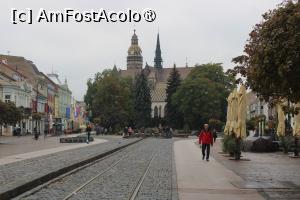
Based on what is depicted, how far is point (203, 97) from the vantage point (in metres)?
112

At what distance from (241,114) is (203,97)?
81073 millimetres

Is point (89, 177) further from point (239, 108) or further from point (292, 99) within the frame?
point (239, 108)

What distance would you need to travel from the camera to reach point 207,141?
2972 centimetres

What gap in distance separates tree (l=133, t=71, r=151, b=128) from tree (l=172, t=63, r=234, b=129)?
54.3 feet

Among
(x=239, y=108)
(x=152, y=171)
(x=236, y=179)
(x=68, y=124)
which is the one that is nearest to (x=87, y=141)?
(x=239, y=108)

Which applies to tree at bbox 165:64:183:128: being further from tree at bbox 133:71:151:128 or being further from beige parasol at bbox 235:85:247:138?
beige parasol at bbox 235:85:247:138

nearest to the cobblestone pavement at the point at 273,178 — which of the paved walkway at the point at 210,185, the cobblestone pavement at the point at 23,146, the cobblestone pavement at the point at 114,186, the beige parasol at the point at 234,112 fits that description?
the paved walkway at the point at 210,185

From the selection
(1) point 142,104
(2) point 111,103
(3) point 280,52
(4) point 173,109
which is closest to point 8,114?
(3) point 280,52

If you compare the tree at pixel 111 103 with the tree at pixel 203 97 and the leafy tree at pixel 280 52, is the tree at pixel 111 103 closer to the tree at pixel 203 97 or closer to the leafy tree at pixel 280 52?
the tree at pixel 203 97

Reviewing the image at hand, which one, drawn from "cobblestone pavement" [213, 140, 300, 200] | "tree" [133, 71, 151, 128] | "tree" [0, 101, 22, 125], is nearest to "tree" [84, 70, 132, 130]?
"tree" [133, 71, 151, 128]

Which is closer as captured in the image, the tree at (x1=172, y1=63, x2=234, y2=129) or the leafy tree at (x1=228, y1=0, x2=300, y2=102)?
the leafy tree at (x1=228, y1=0, x2=300, y2=102)

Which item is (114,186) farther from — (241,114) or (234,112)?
(234,112)

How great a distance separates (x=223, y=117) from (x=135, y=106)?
2536 centimetres

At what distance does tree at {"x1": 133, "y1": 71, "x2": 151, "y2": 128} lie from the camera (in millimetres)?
134625
